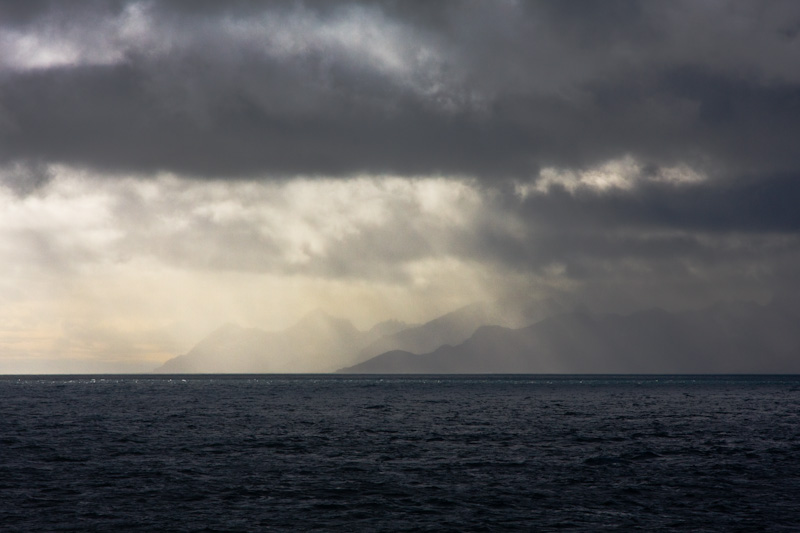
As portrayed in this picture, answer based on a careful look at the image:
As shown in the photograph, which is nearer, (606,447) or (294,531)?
(294,531)

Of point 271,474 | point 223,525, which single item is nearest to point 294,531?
point 223,525

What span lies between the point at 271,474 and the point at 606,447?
30.1 m

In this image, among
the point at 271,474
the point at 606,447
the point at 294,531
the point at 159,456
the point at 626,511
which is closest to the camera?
the point at 294,531

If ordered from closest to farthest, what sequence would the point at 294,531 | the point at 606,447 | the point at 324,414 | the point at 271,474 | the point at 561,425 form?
the point at 294,531 → the point at 271,474 → the point at 606,447 → the point at 561,425 → the point at 324,414

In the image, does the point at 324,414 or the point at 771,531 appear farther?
the point at 324,414

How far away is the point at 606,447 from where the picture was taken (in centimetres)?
5953

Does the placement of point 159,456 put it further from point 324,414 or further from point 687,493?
point 324,414

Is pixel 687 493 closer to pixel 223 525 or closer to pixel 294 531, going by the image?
pixel 294 531

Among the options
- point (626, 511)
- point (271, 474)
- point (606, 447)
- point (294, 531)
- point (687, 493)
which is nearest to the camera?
point (294, 531)

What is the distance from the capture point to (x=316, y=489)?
131 ft

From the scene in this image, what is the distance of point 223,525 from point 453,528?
1066 cm

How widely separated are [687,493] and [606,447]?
20.0 meters

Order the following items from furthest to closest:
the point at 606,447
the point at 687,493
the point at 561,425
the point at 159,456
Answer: the point at 561,425
the point at 606,447
the point at 159,456
the point at 687,493

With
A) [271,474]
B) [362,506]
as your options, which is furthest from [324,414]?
[362,506]
